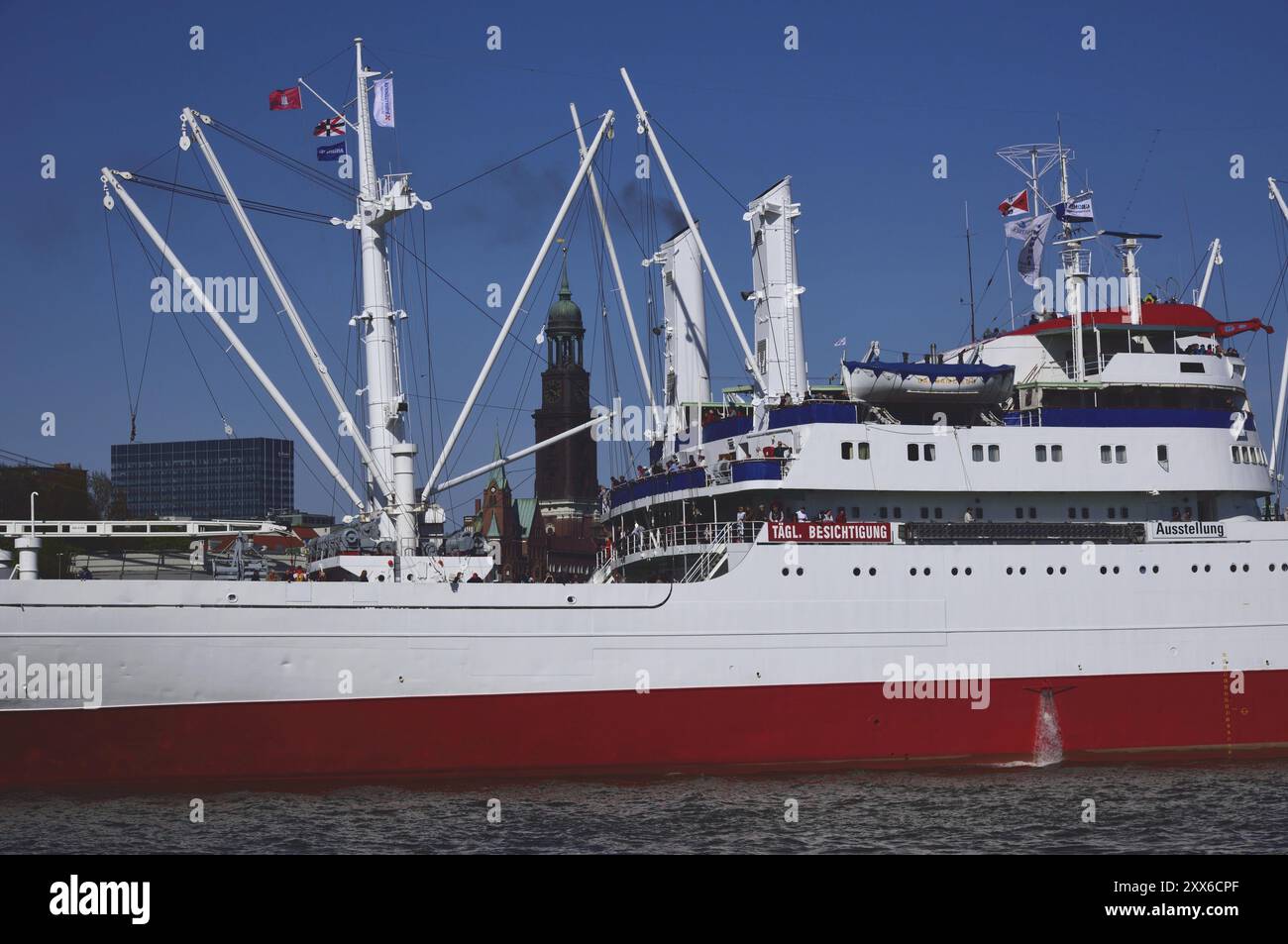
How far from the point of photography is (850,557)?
29.8m

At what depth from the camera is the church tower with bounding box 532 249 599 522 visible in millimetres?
115500

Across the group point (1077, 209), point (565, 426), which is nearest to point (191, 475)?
point (565, 426)

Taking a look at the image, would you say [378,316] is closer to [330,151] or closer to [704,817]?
[330,151]

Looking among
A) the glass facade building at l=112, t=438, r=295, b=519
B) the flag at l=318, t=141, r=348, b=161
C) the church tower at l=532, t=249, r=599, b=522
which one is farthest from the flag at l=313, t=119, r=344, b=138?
the glass facade building at l=112, t=438, r=295, b=519

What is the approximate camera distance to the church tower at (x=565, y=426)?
4547 inches

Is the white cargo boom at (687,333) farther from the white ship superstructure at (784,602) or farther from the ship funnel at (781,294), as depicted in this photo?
the ship funnel at (781,294)

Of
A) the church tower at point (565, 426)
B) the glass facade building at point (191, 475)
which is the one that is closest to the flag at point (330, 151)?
the church tower at point (565, 426)

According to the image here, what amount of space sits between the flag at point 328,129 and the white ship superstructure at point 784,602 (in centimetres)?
69

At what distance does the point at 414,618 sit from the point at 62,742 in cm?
704

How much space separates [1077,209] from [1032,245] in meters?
1.45

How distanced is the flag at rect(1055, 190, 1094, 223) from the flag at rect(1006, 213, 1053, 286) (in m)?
0.42

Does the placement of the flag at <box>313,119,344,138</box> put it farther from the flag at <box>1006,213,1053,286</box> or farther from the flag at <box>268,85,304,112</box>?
the flag at <box>1006,213,1053,286</box>
